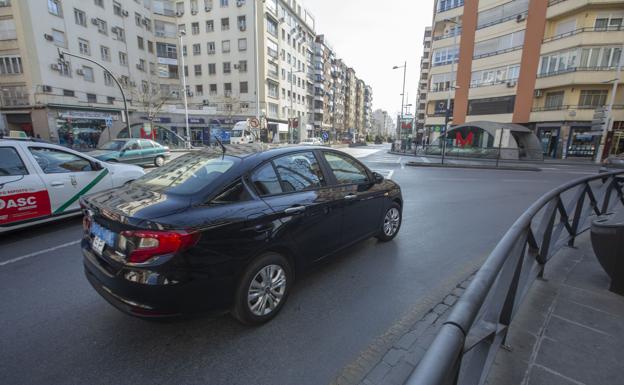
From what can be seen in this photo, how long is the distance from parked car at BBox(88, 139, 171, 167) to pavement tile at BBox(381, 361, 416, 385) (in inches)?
474

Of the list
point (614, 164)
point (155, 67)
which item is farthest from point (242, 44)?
point (614, 164)

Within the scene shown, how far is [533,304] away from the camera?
9.39 feet

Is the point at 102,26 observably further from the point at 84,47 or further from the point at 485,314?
the point at 485,314

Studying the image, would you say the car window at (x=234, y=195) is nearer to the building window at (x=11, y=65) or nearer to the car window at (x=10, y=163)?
the car window at (x=10, y=163)

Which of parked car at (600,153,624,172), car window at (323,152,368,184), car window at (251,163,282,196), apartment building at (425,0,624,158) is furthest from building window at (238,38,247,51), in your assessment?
car window at (251,163,282,196)

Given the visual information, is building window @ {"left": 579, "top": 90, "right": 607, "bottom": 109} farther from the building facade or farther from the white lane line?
the white lane line

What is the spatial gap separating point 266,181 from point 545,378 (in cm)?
265

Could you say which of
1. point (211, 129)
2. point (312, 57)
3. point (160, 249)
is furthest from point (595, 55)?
point (312, 57)

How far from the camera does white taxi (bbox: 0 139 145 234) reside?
4430 millimetres

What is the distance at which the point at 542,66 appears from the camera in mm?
26266

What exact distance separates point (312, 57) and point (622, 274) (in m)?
63.7

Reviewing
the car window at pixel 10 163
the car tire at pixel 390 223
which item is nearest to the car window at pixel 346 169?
the car tire at pixel 390 223

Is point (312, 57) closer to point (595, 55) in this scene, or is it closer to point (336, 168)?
point (595, 55)

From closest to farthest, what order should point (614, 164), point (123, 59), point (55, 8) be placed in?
point (614, 164)
point (55, 8)
point (123, 59)
